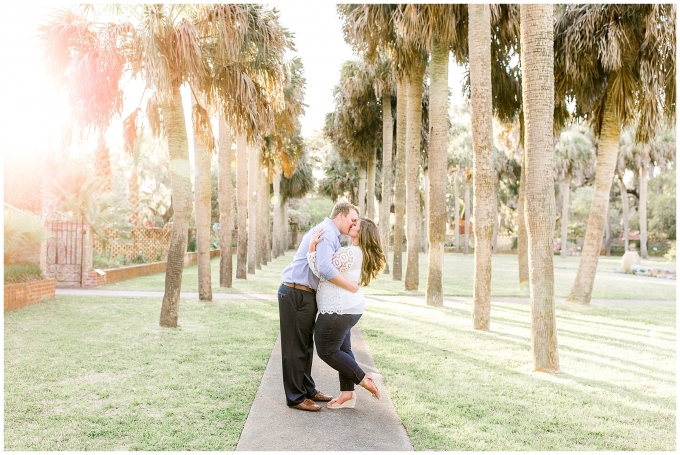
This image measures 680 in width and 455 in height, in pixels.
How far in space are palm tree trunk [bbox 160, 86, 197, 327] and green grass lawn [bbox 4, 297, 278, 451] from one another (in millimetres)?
476

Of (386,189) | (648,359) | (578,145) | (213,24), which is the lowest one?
(648,359)

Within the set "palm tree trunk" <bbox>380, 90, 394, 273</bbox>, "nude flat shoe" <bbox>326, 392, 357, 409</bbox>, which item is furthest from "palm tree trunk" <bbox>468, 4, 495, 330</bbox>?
"palm tree trunk" <bbox>380, 90, 394, 273</bbox>

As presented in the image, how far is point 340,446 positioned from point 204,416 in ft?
4.43

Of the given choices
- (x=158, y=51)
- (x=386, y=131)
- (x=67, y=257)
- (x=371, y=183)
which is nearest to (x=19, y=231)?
(x=67, y=257)

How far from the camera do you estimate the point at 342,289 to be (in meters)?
4.78

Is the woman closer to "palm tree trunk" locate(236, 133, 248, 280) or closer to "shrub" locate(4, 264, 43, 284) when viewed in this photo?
"shrub" locate(4, 264, 43, 284)

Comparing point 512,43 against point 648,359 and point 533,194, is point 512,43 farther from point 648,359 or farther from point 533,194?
point 648,359

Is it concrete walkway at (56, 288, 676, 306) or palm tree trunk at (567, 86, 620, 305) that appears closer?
palm tree trunk at (567, 86, 620, 305)

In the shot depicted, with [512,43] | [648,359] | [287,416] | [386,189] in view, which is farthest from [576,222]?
[287,416]

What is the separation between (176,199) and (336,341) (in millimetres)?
5676

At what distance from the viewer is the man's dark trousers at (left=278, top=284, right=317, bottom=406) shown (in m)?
4.84

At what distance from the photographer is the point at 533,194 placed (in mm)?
6719

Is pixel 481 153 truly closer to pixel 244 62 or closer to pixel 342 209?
pixel 244 62

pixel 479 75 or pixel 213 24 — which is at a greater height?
pixel 213 24
